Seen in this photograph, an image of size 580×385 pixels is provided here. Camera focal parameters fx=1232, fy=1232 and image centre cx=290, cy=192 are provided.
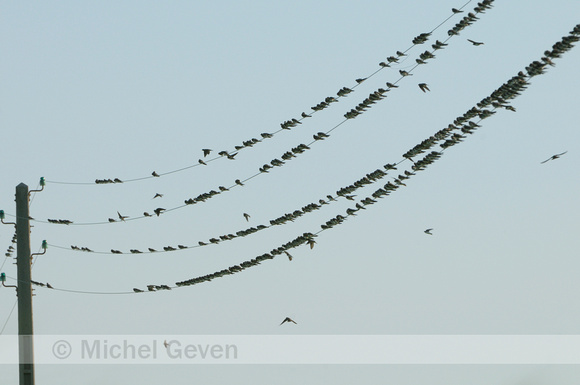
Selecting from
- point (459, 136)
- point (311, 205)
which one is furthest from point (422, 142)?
point (311, 205)

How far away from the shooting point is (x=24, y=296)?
3084cm

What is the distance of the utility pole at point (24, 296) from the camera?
30.6 metres

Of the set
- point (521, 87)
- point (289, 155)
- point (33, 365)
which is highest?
point (289, 155)

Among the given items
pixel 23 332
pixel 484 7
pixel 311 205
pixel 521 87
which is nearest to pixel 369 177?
pixel 311 205

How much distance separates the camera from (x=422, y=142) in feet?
71.2

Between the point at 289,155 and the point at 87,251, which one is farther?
the point at 87,251

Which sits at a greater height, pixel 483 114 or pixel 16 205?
pixel 16 205

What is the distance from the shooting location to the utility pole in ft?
100

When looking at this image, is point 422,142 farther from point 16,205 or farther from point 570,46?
point 16,205

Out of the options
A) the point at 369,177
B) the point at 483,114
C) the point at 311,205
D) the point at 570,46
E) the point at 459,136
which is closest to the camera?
the point at 570,46

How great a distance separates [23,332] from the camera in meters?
30.5

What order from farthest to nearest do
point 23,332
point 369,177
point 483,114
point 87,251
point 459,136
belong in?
1. point 87,251
2. point 23,332
3. point 369,177
4. point 459,136
5. point 483,114

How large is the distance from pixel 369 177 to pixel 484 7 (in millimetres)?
4488

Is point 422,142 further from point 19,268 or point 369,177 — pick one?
point 19,268
